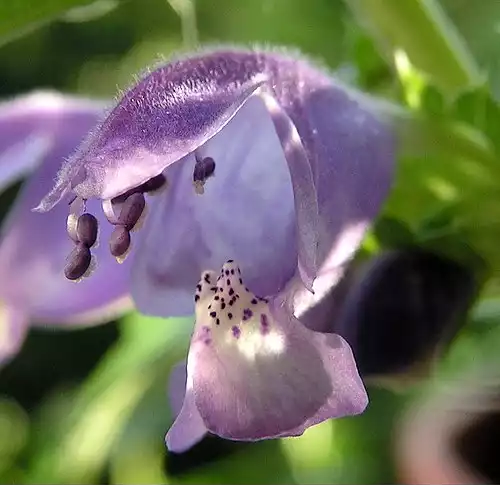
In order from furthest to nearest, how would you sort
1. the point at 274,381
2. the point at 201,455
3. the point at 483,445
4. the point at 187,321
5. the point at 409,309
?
the point at 201,455 < the point at 483,445 < the point at 187,321 < the point at 409,309 < the point at 274,381

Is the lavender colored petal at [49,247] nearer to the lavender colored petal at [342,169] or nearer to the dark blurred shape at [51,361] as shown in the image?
the lavender colored petal at [342,169]

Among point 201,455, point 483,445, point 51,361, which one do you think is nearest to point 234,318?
point 483,445

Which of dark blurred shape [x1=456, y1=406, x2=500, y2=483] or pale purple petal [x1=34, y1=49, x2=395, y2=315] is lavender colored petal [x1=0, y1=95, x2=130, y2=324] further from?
dark blurred shape [x1=456, y1=406, x2=500, y2=483]

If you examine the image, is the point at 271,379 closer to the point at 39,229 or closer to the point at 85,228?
the point at 85,228

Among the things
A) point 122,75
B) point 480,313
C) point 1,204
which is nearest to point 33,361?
point 1,204

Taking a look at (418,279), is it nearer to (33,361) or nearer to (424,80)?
(424,80)

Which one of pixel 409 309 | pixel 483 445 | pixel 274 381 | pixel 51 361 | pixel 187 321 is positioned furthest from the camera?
pixel 51 361

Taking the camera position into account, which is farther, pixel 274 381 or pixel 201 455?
pixel 201 455
